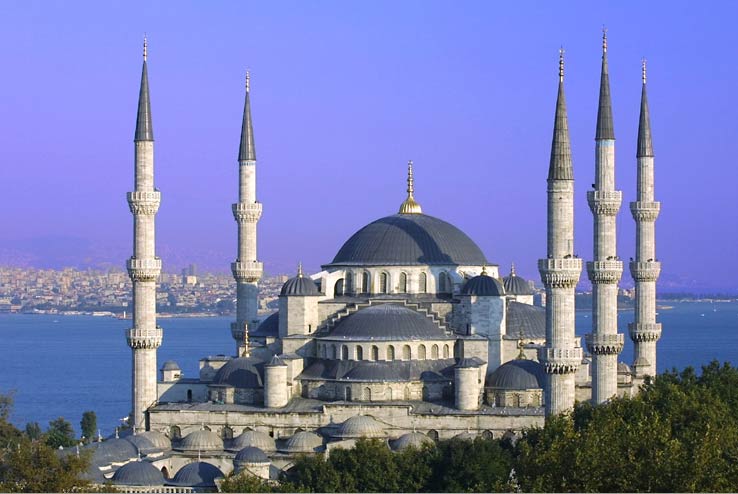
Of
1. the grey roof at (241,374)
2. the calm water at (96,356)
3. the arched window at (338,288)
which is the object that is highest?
the arched window at (338,288)

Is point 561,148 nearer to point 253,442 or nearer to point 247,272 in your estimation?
point 253,442

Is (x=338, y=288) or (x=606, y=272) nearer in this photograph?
(x=606, y=272)

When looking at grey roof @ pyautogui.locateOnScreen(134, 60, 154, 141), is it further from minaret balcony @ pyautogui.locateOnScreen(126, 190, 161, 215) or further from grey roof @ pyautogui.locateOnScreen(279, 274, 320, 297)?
grey roof @ pyautogui.locateOnScreen(279, 274, 320, 297)

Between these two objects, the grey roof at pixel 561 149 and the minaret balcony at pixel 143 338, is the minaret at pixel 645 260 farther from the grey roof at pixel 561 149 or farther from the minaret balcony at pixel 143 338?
the minaret balcony at pixel 143 338

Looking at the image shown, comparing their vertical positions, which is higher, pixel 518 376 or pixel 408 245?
pixel 408 245

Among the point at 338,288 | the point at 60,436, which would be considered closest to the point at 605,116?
the point at 338,288

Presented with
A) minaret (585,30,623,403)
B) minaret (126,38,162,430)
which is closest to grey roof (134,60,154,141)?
minaret (126,38,162,430)

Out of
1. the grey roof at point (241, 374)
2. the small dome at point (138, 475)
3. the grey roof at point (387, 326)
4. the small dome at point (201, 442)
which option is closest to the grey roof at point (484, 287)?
the grey roof at point (387, 326)
